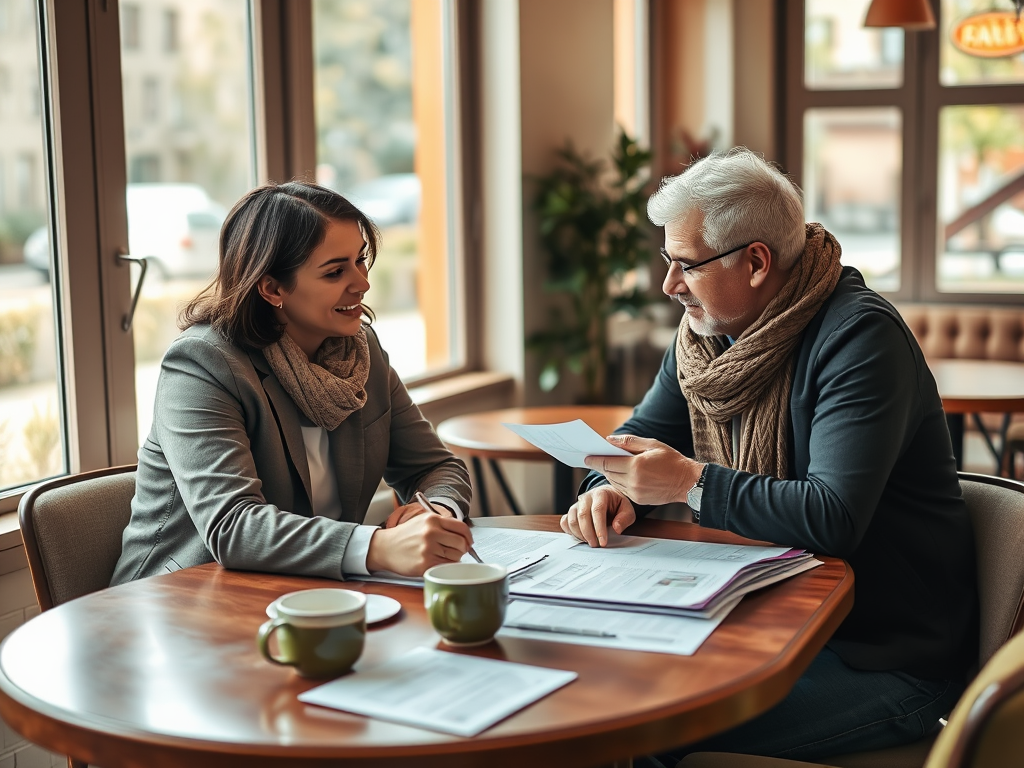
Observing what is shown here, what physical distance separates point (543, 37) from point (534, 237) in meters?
0.80

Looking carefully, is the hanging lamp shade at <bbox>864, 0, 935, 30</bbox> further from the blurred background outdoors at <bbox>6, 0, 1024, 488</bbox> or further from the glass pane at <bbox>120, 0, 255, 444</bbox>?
the glass pane at <bbox>120, 0, 255, 444</bbox>

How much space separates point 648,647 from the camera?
113cm

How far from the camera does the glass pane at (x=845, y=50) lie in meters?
5.87

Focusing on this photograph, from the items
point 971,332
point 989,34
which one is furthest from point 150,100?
point 971,332

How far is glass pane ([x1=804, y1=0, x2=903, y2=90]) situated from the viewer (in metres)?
5.87

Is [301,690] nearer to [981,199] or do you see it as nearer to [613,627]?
[613,627]

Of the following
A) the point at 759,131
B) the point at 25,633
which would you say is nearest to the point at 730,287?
the point at 25,633

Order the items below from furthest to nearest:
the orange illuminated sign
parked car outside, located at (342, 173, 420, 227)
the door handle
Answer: the orange illuminated sign, parked car outside, located at (342, 173, 420, 227), the door handle

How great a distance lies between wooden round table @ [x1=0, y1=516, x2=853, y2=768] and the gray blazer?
5.5 inches

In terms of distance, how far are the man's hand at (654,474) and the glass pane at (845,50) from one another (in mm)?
4982

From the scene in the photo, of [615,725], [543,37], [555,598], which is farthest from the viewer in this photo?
[543,37]

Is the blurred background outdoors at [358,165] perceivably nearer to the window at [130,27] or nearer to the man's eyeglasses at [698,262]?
the window at [130,27]

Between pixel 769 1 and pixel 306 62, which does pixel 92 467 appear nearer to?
pixel 306 62

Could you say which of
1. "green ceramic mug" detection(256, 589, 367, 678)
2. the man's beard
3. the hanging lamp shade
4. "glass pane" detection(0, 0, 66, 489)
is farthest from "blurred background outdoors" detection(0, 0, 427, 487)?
the hanging lamp shade
